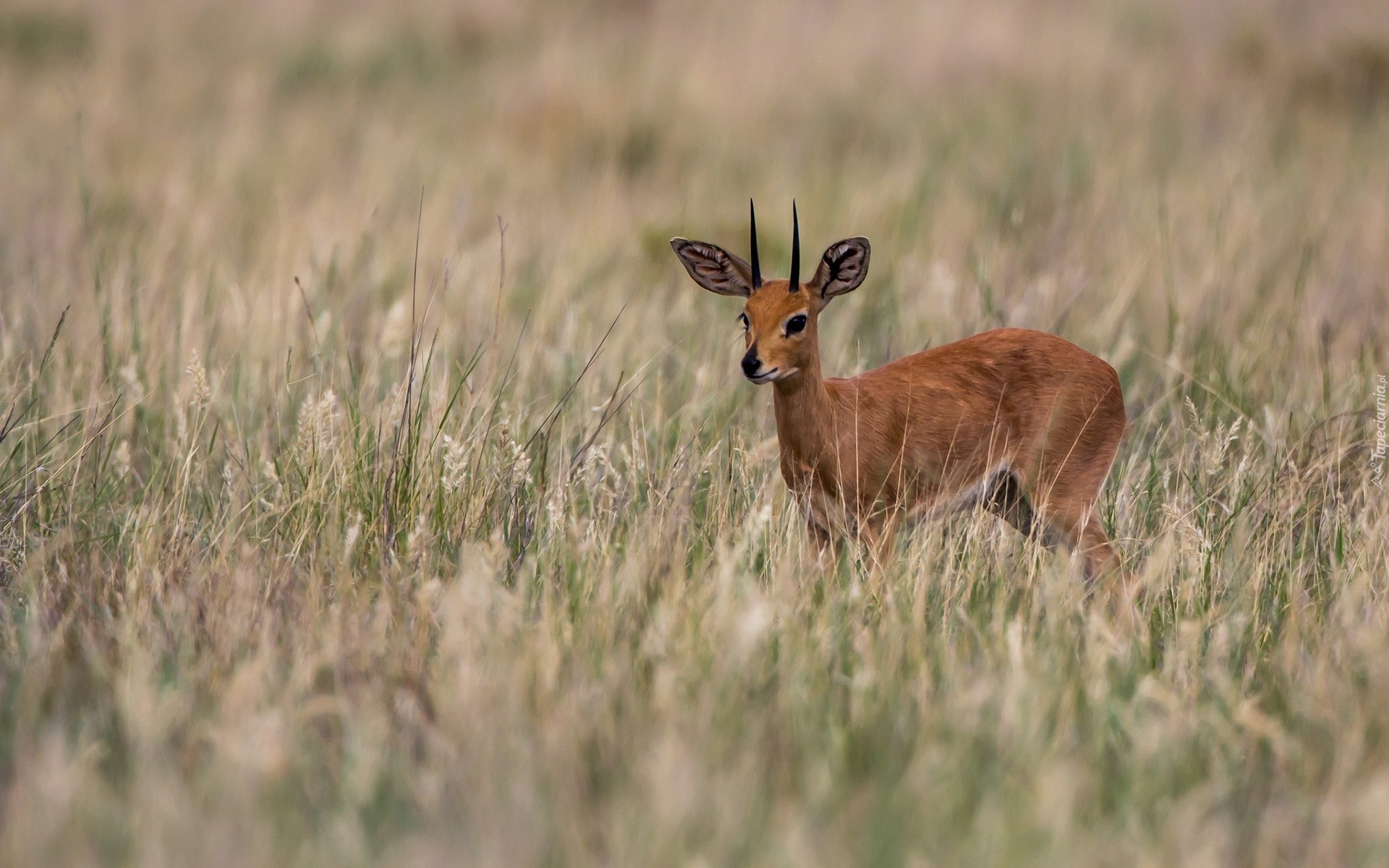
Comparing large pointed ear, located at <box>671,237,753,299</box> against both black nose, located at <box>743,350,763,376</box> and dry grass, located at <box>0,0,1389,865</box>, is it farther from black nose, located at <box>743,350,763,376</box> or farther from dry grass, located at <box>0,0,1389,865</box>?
dry grass, located at <box>0,0,1389,865</box>

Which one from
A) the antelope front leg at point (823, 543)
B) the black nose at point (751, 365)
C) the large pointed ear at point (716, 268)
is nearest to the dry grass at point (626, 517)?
the antelope front leg at point (823, 543)

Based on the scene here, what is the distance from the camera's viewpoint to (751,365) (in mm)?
3705

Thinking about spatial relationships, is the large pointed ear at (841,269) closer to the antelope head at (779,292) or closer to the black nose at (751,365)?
the antelope head at (779,292)

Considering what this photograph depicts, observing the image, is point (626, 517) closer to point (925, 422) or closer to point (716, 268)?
point (716, 268)

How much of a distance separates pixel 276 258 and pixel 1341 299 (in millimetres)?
4460

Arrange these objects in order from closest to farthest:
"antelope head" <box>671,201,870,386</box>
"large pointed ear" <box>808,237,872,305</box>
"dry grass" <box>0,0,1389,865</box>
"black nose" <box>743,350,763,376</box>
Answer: "dry grass" <box>0,0,1389,865</box> < "black nose" <box>743,350,763,376</box> < "antelope head" <box>671,201,870,386</box> < "large pointed ear" <box>808,237,872,305</box>

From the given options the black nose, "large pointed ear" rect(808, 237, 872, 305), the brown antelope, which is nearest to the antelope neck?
the brown antelope

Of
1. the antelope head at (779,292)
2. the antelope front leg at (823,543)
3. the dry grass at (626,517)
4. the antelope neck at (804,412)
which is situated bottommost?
the antelope front leg at (823,543)

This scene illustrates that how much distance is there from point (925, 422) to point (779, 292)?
616 mm

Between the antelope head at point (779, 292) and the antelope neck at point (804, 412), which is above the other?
the antelope head at point (779, 292)

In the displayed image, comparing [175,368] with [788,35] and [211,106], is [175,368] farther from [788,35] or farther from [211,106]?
[788,35]

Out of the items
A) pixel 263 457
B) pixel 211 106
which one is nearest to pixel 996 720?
pixel 263 457

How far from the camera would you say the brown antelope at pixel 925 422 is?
4.03m

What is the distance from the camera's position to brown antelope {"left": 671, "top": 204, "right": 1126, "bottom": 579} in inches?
159
